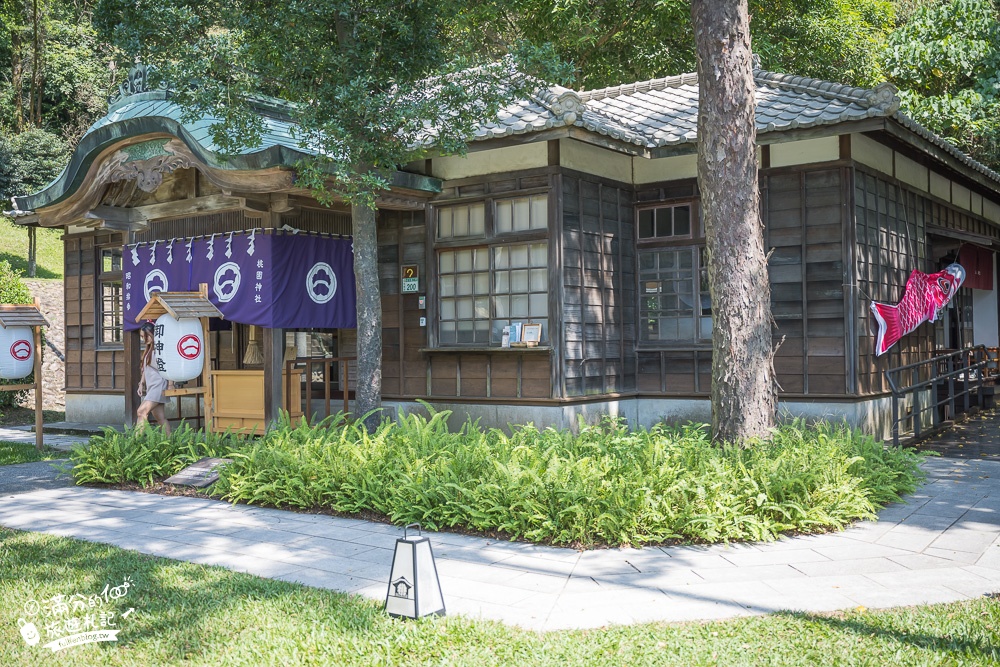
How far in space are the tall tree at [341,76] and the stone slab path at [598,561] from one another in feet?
8.97

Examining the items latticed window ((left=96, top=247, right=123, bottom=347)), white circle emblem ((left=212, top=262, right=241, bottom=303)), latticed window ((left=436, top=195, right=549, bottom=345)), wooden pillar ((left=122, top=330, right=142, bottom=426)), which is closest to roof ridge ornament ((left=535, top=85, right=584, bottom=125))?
latticed window ((left=436, top=195, right=549, bottom=345))

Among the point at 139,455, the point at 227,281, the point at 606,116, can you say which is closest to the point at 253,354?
the point at 227,281

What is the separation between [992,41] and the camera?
58.6 feet

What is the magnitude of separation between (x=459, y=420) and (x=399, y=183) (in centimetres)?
315

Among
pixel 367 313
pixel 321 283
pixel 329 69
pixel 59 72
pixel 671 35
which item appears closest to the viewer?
pixel 329 69

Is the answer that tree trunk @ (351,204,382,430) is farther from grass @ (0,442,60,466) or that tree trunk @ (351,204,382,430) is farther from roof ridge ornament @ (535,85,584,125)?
grass @ (0,442,60,466)

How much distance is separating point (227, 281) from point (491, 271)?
3398 mm

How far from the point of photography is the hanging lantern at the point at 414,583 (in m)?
4.51

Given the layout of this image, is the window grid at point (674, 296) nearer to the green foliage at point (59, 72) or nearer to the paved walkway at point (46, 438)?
the paved walkway at point (46, 438)

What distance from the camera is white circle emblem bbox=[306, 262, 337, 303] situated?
1105 cm

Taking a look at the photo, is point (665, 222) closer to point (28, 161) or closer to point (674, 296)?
point (674, 296)

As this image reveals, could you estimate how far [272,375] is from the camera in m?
10.7

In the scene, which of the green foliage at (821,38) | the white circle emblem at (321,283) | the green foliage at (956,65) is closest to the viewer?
the white circle emblem at (321,283)

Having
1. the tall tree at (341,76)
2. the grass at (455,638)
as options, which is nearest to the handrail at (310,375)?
the tall tree at (341,76)
